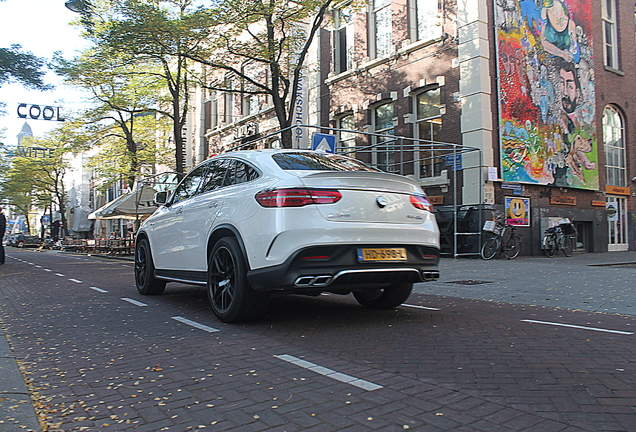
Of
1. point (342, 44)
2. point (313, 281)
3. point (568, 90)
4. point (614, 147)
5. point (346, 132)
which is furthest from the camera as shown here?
point (342, 44)

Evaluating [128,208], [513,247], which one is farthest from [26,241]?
[513,247]

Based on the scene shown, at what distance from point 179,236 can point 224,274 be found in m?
1.52

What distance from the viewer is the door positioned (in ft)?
68.5

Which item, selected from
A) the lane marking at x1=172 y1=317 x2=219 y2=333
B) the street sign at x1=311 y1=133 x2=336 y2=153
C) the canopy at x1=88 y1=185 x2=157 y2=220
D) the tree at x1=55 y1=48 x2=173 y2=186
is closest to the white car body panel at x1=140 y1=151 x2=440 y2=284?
the lane marking at x1=172 y1=317 x2=219 y2=333

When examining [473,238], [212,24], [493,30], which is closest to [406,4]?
[493,30]

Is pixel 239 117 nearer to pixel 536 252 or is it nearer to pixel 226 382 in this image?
pixel 536 252

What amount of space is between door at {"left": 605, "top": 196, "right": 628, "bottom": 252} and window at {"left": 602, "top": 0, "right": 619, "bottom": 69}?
17.9ft

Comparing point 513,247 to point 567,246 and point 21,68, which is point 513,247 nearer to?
point 567,246

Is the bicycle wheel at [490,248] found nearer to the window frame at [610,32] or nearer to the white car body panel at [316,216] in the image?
the white car body panel at [316,216]

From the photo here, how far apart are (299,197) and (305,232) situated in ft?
1.08

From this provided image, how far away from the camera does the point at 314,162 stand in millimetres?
5504

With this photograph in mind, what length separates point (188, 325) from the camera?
539 cm

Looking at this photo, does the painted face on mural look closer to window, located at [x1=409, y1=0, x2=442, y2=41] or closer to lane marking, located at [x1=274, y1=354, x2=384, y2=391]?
window, located at [x1=409, y1=0, x2=442, y2=41]

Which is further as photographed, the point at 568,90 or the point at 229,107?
the point at 229,107
